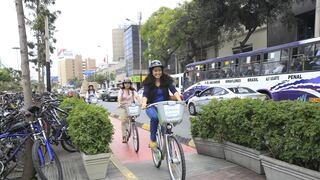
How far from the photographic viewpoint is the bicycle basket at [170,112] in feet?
14.6

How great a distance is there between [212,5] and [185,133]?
12960 millimetres

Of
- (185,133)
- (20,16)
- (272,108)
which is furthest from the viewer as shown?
(185,133)

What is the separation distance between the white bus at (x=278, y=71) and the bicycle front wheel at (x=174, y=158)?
884cm

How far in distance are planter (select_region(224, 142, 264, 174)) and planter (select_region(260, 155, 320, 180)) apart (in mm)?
371

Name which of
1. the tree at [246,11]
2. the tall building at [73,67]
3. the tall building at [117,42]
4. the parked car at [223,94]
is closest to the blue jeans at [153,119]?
the parked car at [223,94]

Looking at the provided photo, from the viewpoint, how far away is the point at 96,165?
5.03 meters

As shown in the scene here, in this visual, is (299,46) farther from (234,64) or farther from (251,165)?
(251,165)

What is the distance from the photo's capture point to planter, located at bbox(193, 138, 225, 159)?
5770mm

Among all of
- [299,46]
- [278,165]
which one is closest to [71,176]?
[278,165]

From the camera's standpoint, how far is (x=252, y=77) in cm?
1540

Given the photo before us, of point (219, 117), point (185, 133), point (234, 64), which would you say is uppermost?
point (234, 64)

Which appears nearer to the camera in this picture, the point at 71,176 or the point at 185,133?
the point at 71,176

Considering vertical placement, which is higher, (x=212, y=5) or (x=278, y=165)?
(x=212, y=5)

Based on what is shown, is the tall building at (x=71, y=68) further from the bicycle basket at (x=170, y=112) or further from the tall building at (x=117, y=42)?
the bicycle basket at (x=170, y=112)
